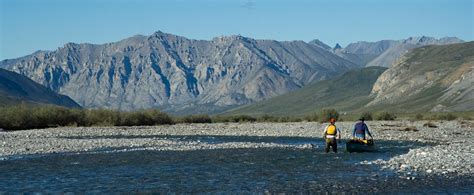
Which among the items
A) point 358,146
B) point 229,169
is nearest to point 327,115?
point 358,146

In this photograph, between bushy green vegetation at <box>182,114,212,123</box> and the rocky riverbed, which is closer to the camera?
the rocky riverbed

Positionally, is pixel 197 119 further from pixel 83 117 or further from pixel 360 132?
pixel 360 132

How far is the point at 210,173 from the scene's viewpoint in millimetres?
34531

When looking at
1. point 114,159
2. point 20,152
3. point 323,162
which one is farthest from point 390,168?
point 20,152

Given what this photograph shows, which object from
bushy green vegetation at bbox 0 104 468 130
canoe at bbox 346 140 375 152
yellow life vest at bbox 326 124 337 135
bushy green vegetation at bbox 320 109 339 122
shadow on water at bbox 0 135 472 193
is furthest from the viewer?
bushy green vegetation at bbox 320 109 339 122

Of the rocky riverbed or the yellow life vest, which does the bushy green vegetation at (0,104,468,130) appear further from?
the yellow life vest

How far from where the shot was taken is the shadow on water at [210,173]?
94.5ft

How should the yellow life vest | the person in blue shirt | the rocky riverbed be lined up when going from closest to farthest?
the rocky riverbed, the yellow life vest, the person in blue shirt

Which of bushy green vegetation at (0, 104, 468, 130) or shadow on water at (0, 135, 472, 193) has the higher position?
bushy green vegetation at (0, 104, 468, 130)

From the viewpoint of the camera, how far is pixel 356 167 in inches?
1437

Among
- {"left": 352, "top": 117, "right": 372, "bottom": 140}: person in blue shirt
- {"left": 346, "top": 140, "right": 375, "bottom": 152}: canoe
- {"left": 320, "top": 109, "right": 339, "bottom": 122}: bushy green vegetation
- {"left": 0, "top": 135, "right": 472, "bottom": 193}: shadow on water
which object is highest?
{"left": 320, "top": 109, "right": 339, "bottom": 122}: bushy green vegetation

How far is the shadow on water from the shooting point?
28812mm

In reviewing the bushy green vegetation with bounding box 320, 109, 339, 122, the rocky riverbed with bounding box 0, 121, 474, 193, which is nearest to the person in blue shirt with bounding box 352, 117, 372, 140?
the rocky riverbed with bounding box 0, 121, 474, 193

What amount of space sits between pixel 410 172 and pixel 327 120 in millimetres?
91513
